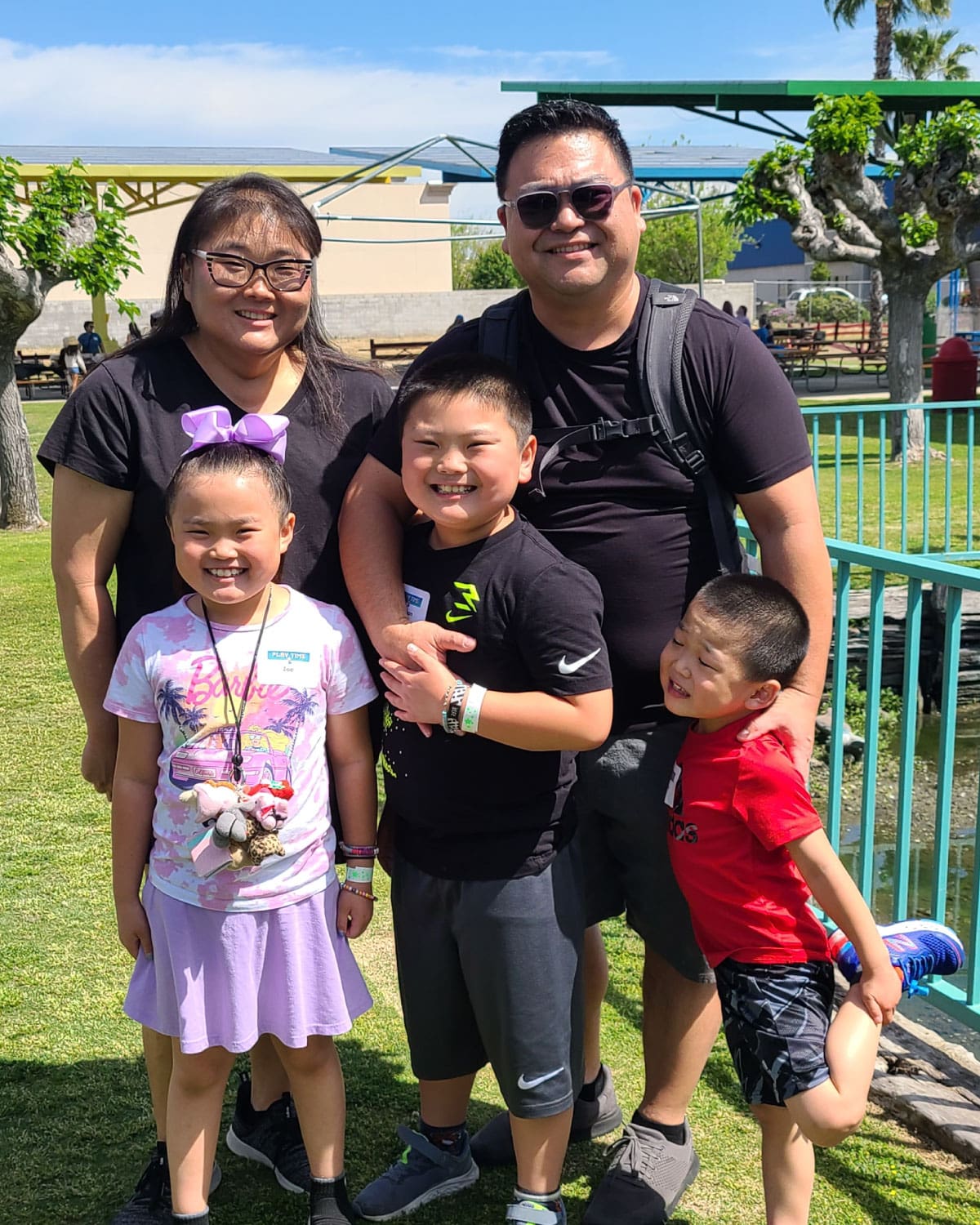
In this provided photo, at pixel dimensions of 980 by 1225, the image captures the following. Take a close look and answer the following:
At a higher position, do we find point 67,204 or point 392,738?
point 67,204

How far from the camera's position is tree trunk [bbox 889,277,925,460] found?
1455 centimetres

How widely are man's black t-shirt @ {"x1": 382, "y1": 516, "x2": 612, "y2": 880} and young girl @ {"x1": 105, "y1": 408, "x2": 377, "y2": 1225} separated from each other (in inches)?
6.1

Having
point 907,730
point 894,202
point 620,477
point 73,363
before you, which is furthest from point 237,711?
point 73,363

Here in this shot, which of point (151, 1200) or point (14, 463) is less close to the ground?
point (14, 463)

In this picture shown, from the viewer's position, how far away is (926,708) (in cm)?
850

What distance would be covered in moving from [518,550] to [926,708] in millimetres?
7122

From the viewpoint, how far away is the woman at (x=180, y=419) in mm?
2268

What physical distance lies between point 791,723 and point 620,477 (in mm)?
566

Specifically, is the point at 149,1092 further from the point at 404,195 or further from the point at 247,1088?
the point at 404,195

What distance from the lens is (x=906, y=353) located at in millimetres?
14586

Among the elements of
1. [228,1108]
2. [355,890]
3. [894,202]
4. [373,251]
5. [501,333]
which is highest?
[373,251]

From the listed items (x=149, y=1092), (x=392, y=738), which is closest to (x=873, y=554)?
(x=392, y=738)

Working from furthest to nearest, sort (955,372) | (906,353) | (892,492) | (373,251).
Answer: (373,251)
(955,372)
(906,353)
(892,492)

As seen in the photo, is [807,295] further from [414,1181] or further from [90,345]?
[414,1181]
